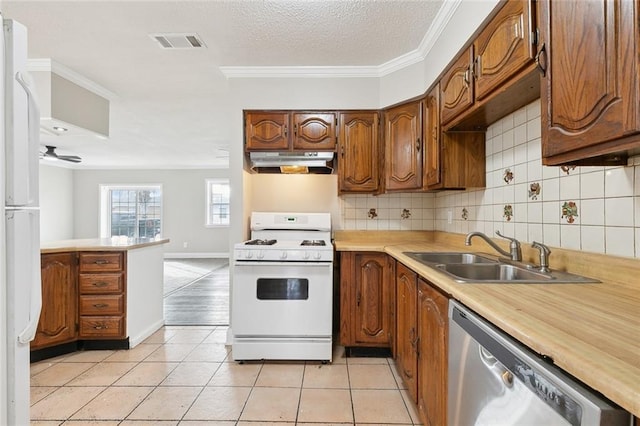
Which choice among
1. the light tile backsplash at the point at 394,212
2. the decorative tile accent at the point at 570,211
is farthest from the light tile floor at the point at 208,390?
the decorative tile accent at the point at 570,211

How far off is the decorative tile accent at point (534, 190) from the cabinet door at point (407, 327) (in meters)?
0.74

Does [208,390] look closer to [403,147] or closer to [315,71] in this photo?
[403,147]

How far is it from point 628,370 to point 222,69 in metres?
3.04

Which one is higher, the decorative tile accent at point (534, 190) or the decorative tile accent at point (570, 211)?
the decorative tile accent at point (534, 190)

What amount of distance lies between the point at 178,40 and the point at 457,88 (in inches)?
76.9

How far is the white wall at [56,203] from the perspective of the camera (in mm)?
7512

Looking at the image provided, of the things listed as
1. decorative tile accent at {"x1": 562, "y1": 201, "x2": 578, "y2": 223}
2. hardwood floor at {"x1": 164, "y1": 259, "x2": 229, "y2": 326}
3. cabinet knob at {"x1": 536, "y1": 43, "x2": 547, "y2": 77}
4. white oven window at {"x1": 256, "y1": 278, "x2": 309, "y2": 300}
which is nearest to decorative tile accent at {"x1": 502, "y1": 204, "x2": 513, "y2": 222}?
decorative tile accent at {"x1": 562, "y1": 201, "x2": 578, "y2": 223}

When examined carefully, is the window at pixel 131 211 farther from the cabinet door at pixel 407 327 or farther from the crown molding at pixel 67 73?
the cabinet door at pixel 407 327

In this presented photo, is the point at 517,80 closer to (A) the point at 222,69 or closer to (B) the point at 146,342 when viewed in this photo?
(A) the point at 222,69

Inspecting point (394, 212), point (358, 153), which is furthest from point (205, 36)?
point (394, 212)

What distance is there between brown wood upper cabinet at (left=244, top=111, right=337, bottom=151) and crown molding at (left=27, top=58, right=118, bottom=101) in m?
1.60

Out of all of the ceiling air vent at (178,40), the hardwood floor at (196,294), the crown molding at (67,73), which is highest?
the ceiling air vent at (178,40)

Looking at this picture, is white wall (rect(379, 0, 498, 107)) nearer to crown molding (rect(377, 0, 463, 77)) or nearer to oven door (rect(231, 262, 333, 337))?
crown molding (rect(377, 0, 463, 77))

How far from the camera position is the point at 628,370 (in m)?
0.57
